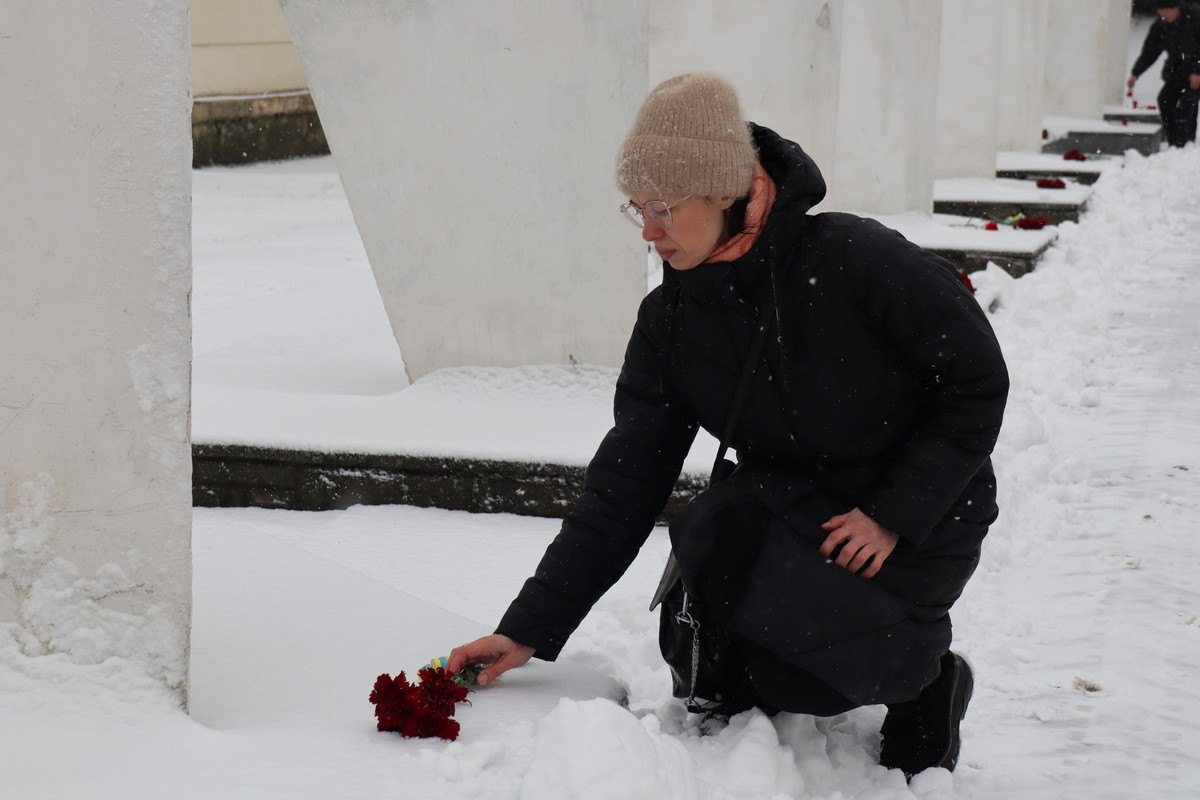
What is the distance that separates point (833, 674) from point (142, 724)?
45.4 inches

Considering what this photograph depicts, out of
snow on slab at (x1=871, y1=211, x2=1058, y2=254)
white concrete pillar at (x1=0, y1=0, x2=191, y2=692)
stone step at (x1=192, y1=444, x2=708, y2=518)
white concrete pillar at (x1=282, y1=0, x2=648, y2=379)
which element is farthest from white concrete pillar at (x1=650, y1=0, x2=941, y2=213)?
white concrete pillar at (x1=0, y1=0, x2=191, y2=692)

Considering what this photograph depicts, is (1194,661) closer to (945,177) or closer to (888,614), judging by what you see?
(888,614)

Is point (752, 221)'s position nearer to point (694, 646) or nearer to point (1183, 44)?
point (694, 646)

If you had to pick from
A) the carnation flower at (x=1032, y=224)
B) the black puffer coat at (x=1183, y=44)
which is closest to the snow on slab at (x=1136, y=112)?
the black puffer coat at (x=1183, y=44)

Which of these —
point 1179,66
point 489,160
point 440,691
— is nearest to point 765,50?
point 489,160

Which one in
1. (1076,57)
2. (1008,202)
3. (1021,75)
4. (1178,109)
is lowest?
(1008,202)

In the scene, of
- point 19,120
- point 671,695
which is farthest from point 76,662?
point 671,695

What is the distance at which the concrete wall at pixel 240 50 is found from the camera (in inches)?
478

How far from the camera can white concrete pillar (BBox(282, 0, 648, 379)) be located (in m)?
4.24

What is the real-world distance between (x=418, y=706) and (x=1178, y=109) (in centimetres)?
1547

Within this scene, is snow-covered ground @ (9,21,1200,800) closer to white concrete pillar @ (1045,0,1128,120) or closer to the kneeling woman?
the kneeling woman

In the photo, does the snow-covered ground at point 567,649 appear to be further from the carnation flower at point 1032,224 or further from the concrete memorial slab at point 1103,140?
the concrete memorial slab at point 1103,140

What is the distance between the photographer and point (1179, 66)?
1498 cm

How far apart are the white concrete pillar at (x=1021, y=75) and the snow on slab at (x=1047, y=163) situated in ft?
0.80
